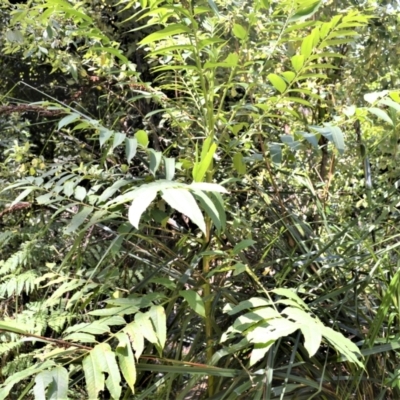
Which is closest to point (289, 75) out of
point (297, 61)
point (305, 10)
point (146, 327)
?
point (297, 61)

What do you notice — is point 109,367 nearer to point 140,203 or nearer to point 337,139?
point 140,203

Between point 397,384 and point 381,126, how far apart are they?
693 mm

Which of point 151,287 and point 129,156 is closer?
point 129,156

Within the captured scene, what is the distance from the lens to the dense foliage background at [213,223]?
807 millimetres

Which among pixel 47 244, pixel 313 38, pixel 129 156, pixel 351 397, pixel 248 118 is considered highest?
pixel 313 38

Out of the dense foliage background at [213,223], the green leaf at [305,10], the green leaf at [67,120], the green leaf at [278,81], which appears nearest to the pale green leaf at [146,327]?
the dense foliage background at [213,223]

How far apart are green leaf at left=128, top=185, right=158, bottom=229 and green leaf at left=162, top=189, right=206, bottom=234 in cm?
2

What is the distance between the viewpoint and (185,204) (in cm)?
62

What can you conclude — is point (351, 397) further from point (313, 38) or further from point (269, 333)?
point (313, 38)

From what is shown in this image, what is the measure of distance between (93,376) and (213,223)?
35cm

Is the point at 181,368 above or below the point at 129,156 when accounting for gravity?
below

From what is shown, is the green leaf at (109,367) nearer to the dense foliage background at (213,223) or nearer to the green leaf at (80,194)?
the dense foliage background at (213,223)

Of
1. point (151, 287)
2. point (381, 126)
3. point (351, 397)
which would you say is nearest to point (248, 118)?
point (381, 126)

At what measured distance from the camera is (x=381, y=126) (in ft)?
4.35
